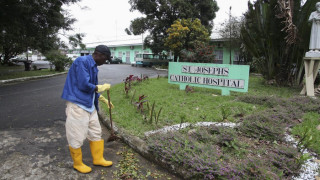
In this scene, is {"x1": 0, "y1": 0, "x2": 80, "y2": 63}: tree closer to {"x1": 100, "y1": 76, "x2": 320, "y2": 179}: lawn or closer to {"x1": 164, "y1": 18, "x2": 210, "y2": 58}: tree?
{"x1": 164, "y1": 18, "x2": 210, "y2": 58}: tree

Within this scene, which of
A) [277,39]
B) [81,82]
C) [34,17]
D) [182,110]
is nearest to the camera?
[81,82]

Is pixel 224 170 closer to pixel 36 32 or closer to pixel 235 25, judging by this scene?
pixel 36 32

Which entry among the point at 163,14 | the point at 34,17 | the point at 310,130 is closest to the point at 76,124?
the point at 310,130

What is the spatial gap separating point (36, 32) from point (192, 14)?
1406 cm

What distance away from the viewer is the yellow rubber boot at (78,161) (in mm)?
3005

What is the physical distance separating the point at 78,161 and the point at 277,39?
8729 mm

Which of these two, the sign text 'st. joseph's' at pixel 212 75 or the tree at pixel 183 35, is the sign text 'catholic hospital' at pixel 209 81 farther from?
the tree at pixel 183 35

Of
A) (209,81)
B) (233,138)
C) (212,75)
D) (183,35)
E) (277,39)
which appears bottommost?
(233,138)

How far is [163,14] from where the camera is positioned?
23.5 meters

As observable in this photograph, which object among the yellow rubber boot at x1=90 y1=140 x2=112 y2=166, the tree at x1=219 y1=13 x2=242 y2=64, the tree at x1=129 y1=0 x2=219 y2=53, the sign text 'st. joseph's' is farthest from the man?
the tree at x1=129 y1=0 x2=219 y2=53

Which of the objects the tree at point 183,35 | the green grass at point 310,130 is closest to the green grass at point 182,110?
the green grass at point 310,130

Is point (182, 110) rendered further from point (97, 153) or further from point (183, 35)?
point (183, 35)

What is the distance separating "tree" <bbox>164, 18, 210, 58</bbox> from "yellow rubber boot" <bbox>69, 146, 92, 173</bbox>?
14.3m

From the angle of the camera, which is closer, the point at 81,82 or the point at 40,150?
the point at 81,82
